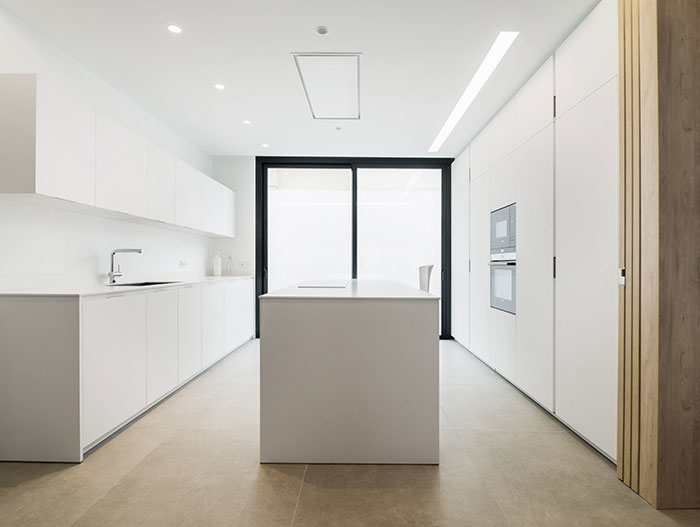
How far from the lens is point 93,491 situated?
6.08 feet

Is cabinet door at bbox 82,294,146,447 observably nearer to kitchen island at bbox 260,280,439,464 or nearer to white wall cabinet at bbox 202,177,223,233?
kitchen island at bbox 260,280,439,464

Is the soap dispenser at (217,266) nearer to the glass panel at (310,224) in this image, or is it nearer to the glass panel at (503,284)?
the glass panel at (310,224)

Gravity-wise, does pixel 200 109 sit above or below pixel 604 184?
above

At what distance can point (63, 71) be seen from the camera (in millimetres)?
2811

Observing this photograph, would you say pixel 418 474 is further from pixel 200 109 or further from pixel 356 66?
pixel 200 109

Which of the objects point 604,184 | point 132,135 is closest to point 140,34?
point 132,135

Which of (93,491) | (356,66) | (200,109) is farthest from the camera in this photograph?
(200,109)

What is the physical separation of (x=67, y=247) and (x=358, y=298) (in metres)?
2.25

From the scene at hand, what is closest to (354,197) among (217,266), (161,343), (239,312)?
(217,266)

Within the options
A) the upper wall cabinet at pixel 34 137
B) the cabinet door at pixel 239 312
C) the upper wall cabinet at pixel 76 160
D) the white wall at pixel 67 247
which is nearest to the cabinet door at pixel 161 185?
the upper wall cabinet at pixel 76 160

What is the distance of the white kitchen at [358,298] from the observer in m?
1.72

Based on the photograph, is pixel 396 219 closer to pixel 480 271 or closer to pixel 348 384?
pixel 480 271

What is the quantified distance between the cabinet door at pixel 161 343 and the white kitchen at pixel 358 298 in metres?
0.02

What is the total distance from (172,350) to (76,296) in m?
1.22
